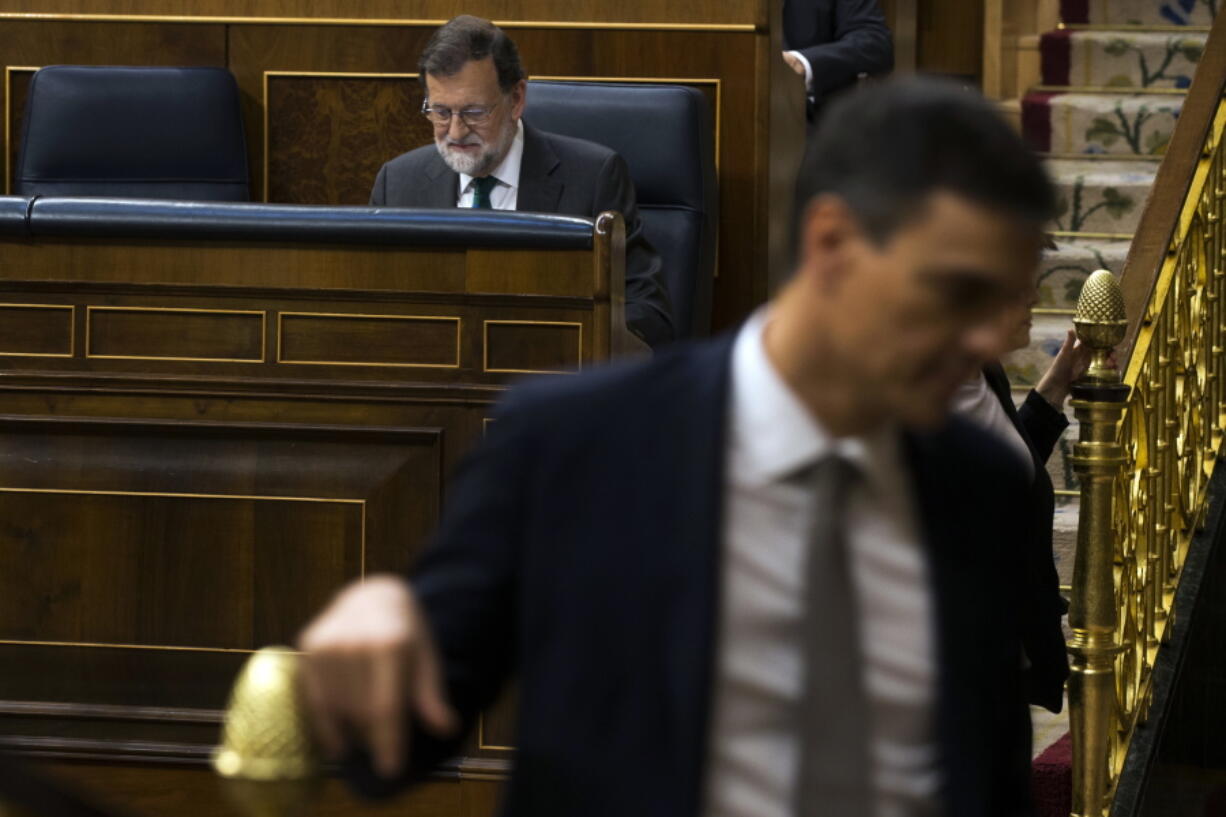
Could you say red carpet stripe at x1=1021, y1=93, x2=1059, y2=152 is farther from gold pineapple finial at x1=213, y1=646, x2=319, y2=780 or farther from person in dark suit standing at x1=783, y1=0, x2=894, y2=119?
gold pineapple finial at x1=213, y1=646, x2=319, y2=780

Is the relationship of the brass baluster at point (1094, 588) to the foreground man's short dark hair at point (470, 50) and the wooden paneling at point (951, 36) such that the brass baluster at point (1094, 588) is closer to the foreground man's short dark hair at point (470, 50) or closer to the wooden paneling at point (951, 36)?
the foreground man's short dark hair at point (470, 50)

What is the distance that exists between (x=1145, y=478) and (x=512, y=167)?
1.45 meters

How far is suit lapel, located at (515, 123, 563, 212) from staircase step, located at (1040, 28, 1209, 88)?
8.08ft

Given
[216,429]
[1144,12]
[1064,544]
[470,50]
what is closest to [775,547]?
[216,429]

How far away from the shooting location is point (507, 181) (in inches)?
160

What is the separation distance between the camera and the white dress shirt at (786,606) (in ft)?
3.78

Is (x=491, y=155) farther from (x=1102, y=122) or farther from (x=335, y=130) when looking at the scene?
(x=1102, y=122)

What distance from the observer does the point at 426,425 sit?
9.64ft

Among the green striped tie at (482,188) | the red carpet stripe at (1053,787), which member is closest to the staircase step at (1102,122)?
the green striped tie at (482,188)

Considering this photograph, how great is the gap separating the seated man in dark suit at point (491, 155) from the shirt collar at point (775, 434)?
2599mm

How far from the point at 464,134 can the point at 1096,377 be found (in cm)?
Result: 147

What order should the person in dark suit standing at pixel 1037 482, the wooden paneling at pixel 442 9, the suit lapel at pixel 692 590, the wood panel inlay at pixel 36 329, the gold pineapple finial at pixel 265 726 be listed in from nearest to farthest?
the gold pineapple finial at pixel 265 726, the suit lapel at pixel 692 590, the person in dark suit standing at pixel 1037 482, the wood panel inlay at pixel 36 329, the wooden paneling at pixel 442 9

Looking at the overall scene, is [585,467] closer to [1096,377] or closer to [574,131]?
[1096,377]

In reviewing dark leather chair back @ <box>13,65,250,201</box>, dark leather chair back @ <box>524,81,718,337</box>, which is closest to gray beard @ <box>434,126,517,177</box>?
dark leather chair back @ <box>524,81,718,337</box>
